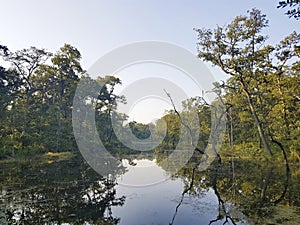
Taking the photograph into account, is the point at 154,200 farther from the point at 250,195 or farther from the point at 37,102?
the point at 37,102

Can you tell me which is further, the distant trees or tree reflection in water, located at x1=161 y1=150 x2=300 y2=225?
Answer: the distant trees

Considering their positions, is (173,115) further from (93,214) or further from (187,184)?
(93,214)

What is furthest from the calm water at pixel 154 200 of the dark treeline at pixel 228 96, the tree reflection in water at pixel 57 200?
the dark treeline at pixel 228 96

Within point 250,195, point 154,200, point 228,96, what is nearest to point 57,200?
point 154,200

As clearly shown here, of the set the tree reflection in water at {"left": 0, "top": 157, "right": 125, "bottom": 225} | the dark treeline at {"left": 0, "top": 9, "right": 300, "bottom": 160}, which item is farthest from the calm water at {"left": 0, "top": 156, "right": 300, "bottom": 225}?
the dark treeline at {"left": 0, "top": 9, "right": 300, "bottom": 160}

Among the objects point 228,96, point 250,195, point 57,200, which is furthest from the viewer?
point 228,96

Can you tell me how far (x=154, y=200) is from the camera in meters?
9.72

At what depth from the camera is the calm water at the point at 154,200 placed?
7.33 metres

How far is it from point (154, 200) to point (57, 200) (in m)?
3.72

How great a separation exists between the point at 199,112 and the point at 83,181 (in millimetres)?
29834

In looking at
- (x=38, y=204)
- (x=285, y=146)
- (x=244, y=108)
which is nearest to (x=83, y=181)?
(x=38, y=204)

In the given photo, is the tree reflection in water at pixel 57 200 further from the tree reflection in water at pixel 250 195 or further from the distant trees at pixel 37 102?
the distant trees at pixel 37 102

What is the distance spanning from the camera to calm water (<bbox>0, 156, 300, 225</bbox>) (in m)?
7.33

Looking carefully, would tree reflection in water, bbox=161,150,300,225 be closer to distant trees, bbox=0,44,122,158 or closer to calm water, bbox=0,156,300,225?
calm water, bbox=0,156,300,225
